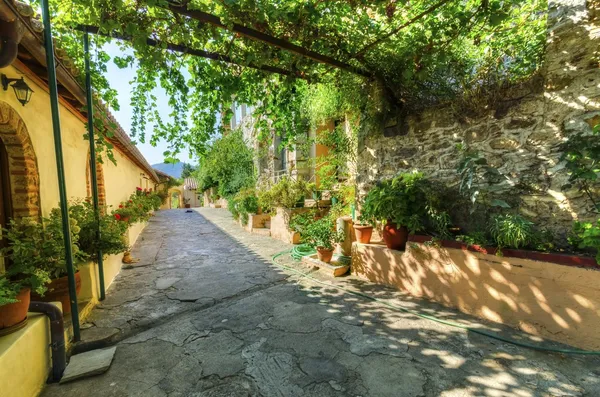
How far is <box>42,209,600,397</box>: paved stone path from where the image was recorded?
195 cm

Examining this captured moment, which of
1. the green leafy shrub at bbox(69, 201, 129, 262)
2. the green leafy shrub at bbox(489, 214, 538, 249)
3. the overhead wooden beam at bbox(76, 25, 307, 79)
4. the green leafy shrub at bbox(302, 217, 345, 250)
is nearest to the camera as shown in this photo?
the green leafy shrub at bbox(489, 214, 538, 249)

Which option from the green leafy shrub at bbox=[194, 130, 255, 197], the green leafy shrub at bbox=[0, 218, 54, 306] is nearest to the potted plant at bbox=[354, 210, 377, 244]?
the green leafy shrub at bbox=[0, 218, 54, 306]

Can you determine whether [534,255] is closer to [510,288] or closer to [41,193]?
[510,288]

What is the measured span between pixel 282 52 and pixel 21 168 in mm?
3160

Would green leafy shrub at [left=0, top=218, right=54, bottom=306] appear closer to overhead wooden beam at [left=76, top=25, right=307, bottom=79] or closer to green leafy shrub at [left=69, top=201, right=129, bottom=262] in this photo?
green leafy shrub at [left=69, top=201, right=129, bottom=262]

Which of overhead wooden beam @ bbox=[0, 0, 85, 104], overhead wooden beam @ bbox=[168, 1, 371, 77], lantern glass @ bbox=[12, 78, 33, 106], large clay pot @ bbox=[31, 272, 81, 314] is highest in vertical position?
overhead wooden beam @ bbox=[168, 1, 371, 77]

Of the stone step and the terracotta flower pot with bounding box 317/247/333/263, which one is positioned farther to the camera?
the stone step

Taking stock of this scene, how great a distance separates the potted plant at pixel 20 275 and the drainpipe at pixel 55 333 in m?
0.17

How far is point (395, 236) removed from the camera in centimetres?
374

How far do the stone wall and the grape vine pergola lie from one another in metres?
0.27

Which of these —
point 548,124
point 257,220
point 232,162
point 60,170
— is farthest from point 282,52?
point 232,162

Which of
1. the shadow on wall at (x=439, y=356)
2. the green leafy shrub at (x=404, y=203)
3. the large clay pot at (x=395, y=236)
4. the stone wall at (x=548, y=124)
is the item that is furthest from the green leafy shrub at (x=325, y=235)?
the stone wall at (x=548, y=124)

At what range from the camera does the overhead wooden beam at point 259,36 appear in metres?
2.46

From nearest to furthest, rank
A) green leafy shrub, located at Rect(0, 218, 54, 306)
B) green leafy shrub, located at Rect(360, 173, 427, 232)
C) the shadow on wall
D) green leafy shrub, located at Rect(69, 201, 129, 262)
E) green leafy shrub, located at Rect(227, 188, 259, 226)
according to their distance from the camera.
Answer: the shadow on wall
green leafy shrub, located at Rect(0, 218, 54, 306)
green leafy shrub, located at Rect(69, 201, 129, 262)
green leafy shrub, located at Rect(360, 173, 427, 232)
green leafy shrub, located at Rect(227, 188, 259, 226)
